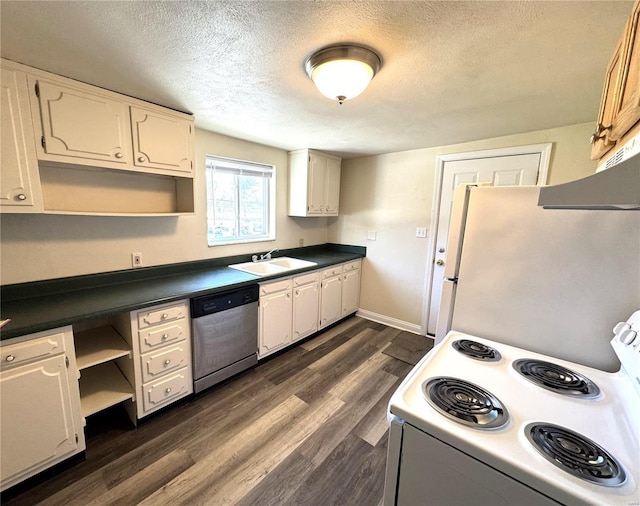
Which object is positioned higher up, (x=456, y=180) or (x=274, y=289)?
(x=456, y=180)

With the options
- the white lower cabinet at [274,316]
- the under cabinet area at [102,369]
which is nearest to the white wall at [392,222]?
the white lower cabinet at [274,316]

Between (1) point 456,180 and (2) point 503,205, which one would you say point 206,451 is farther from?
(1) point 456,180

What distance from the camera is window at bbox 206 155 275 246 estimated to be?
2619mm

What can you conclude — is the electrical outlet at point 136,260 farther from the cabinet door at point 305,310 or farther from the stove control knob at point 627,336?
the stove control knob at point 627,336

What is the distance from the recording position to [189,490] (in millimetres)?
1389

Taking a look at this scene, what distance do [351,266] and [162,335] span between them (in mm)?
2270

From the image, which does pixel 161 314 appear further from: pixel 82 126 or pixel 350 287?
pixel 350 287

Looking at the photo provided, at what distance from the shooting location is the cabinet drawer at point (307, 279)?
2.67m

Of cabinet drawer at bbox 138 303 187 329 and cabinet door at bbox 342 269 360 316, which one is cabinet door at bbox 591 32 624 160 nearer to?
cabinet drawer at bbox 138 303 187 329

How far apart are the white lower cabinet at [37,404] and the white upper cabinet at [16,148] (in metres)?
0.73

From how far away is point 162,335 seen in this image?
5.78 feet

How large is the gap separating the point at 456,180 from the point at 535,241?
1755 millimetres

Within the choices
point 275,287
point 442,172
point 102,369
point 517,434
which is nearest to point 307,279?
point 275,287

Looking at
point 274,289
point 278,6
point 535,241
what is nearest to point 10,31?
point 278,6
